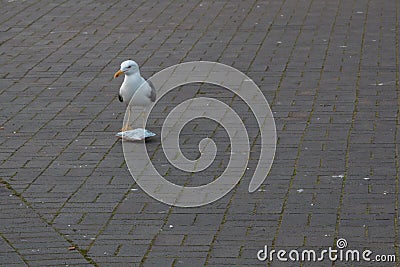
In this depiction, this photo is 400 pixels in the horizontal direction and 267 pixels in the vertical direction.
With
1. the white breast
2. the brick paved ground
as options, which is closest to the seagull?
the white breast

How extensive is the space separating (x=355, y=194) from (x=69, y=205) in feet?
7.14

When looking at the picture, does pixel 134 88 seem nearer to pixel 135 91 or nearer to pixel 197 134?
pixel 135 91

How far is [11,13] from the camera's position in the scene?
14906mm

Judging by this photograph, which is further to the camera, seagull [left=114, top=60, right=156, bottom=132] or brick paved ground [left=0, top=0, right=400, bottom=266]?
seagull [left=114, top=60, right=156, bottom=132]

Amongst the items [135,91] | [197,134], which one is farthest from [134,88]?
[197,134]

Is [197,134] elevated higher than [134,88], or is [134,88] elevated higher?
[134,88]

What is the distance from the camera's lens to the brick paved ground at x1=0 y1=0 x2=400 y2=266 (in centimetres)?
648

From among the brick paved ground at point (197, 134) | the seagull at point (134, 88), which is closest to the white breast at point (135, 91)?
the seagull at point (134, 88)

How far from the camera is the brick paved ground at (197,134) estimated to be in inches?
255

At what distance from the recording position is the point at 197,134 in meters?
8.88

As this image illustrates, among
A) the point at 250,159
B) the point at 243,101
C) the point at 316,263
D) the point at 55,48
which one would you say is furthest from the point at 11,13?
the point at 316,263

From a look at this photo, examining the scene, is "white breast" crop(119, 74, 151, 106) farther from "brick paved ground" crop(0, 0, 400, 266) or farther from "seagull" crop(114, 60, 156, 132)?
"brick paved ground" crop(0, 0, 400, 266)

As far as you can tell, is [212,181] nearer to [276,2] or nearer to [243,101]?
[243,101]

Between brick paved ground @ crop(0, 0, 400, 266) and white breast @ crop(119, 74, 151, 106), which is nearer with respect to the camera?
brick paved ground @ crop(0, 0, 400, 266)
